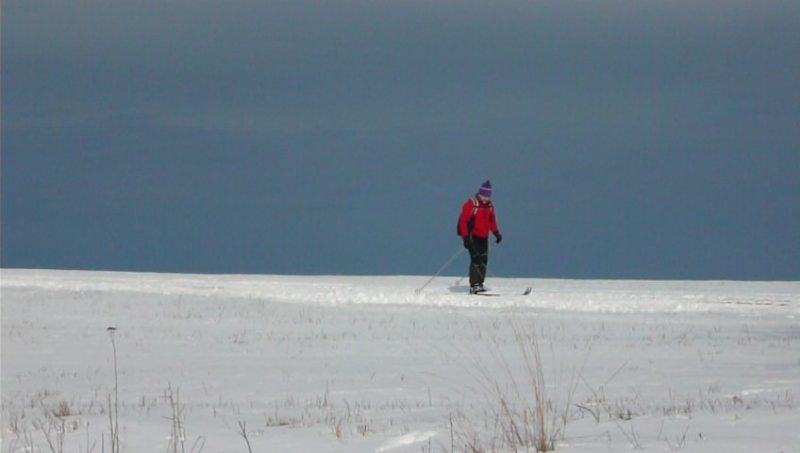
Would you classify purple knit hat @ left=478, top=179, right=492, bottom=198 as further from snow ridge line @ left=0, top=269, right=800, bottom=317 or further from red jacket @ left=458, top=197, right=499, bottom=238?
snow ridge line @ left=0, top=269, right=800, bottom=317

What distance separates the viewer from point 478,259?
2277cm

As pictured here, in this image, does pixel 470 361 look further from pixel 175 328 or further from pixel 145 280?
pixel 145 280

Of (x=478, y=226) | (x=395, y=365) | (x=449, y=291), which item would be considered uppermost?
(x=478, y=226)

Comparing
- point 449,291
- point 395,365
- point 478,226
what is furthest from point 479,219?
point 395,365

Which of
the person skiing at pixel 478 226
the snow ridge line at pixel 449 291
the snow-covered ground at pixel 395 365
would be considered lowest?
the snow-covered ground at pixel 395 365

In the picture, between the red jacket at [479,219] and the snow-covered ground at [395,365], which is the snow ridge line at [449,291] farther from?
the red jacket at [479,219]

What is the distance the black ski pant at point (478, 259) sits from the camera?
22.6m

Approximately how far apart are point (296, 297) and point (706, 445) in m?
17.8

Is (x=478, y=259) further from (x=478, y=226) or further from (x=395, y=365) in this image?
(x=395, y=365)

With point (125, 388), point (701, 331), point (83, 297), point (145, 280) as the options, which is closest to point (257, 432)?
point (125, 388)

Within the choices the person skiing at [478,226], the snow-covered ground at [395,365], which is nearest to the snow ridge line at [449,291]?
the snow-covered ground at [395,365]

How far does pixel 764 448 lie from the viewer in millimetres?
5730

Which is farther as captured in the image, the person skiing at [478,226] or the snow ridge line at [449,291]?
the person skiing at [478,226]

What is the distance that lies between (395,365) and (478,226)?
907cm
